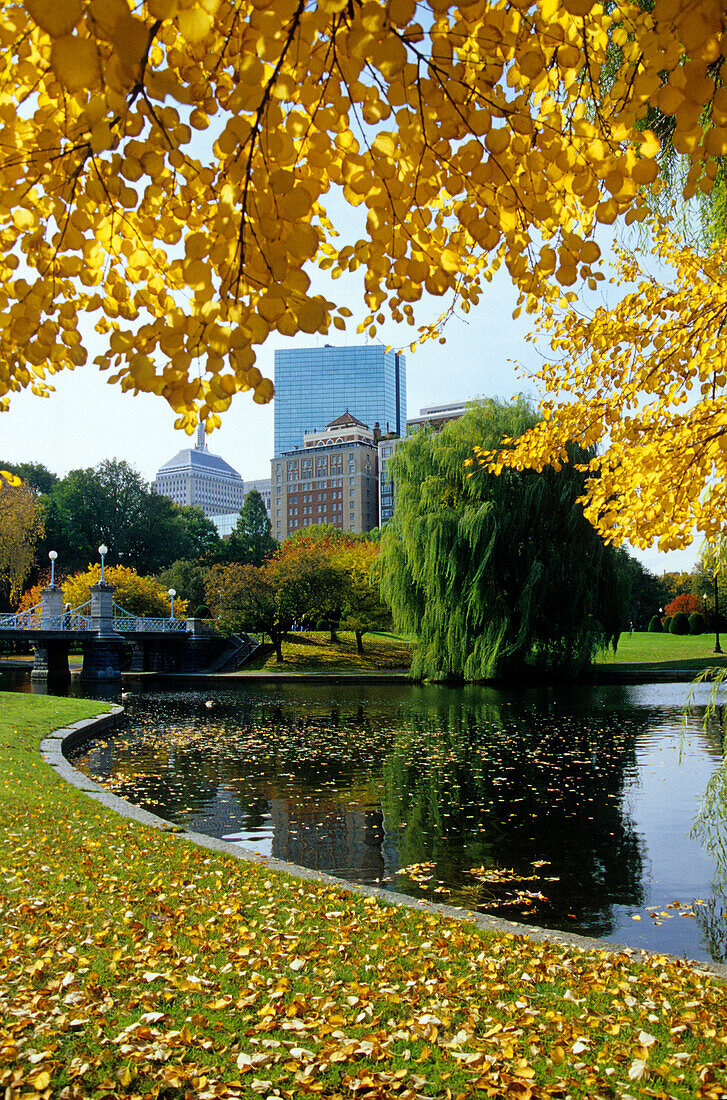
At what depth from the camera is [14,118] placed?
234 centimetres

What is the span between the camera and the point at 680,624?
47.1 meters

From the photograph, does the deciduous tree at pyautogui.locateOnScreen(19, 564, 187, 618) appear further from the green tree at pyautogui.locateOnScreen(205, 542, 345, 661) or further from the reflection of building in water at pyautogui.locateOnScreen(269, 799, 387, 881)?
the reflection of building in water at pyautogui.locateOnScreen(269, 799, 387, 881)

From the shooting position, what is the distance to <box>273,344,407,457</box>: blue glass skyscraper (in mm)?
156500

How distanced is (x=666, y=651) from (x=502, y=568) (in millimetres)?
17161

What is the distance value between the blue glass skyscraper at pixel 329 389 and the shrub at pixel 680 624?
112 meters

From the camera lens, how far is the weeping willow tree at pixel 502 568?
21312mm

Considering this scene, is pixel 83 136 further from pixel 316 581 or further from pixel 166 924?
pixel 316 581

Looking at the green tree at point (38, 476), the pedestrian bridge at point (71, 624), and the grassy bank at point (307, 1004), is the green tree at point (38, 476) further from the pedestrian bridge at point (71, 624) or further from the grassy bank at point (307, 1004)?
the grassy bank at point (307, 1004)

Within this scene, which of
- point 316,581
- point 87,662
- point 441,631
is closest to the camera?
point 441,631

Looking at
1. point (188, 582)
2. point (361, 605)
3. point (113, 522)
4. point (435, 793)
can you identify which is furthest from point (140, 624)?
point (435, 793)

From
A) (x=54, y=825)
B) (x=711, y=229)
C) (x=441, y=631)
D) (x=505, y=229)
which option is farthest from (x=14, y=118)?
(x=441, y=631)

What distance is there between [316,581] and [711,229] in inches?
1288

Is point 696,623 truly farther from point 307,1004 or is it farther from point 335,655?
point 307,1004

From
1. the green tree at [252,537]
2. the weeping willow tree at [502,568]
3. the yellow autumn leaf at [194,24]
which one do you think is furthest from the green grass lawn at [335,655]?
the yellow autumn leaf at [194,24]
